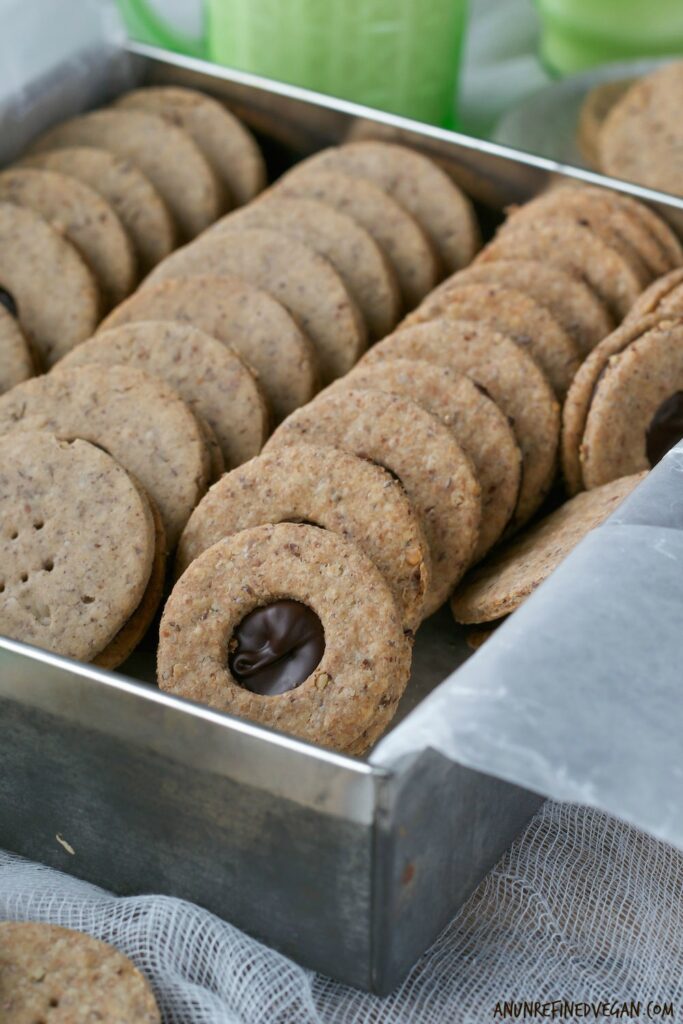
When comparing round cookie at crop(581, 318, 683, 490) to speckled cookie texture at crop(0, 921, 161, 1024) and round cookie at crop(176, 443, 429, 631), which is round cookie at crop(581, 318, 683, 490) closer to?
round cookie at crop(176, 443, 429, 631)

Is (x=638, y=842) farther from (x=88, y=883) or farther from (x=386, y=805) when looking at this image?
(x=88, y=883)

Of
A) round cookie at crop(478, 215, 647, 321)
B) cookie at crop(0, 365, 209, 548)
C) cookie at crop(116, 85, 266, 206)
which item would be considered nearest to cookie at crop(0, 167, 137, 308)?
cookie at crop(116, 85, 266, 206)

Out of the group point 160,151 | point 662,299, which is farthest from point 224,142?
point 662,299

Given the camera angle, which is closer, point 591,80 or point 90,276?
point 90,276

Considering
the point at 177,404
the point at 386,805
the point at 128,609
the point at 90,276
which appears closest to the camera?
the point at 386,805

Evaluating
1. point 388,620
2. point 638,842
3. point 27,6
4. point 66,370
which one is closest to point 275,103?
point 27,6

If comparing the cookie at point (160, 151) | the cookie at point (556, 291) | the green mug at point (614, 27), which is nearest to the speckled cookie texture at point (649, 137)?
the green mug at point (614, 27)

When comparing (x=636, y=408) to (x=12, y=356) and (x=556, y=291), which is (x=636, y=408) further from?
(x=12, y=356)
